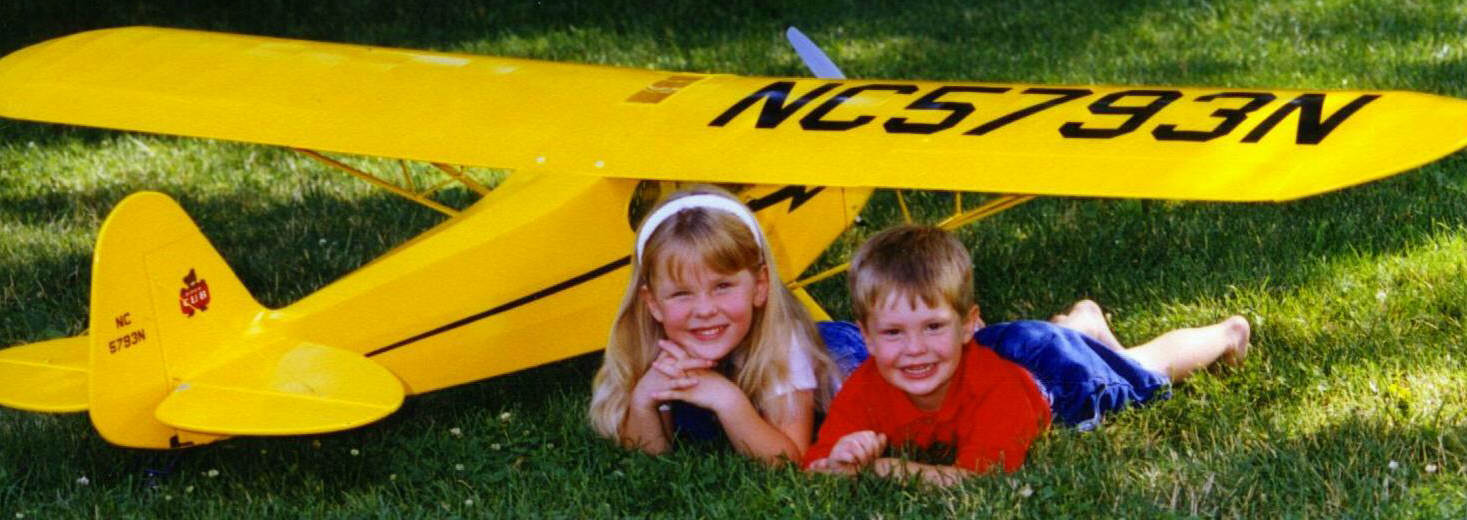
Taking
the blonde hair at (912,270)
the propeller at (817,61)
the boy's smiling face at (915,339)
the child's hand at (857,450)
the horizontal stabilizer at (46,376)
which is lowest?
the child's hand at (857,450)

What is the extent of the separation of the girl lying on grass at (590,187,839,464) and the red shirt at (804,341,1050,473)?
0.16 metres

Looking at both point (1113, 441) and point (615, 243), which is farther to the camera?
point (615, 243)

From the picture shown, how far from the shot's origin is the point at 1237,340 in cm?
559

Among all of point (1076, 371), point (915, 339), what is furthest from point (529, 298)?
point (1076, 371)

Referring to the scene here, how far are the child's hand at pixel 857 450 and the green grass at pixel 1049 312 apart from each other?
2.3 inches

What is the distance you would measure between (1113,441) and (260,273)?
3.99 metres

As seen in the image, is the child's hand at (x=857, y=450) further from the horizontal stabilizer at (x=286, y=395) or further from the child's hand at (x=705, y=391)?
the horizontal stabilizer at (x=286, y=395)

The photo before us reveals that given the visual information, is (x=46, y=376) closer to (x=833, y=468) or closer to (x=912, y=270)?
(x=833, y=468)

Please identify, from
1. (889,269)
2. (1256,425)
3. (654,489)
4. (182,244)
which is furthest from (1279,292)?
(182,244)

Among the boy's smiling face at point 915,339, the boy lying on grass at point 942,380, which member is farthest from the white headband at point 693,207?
the boy's smiling face at point 915,339

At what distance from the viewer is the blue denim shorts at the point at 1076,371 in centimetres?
525

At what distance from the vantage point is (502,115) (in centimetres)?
603

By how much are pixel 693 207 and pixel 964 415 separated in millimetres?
977

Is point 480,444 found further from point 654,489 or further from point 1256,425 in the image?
point 1256,425
